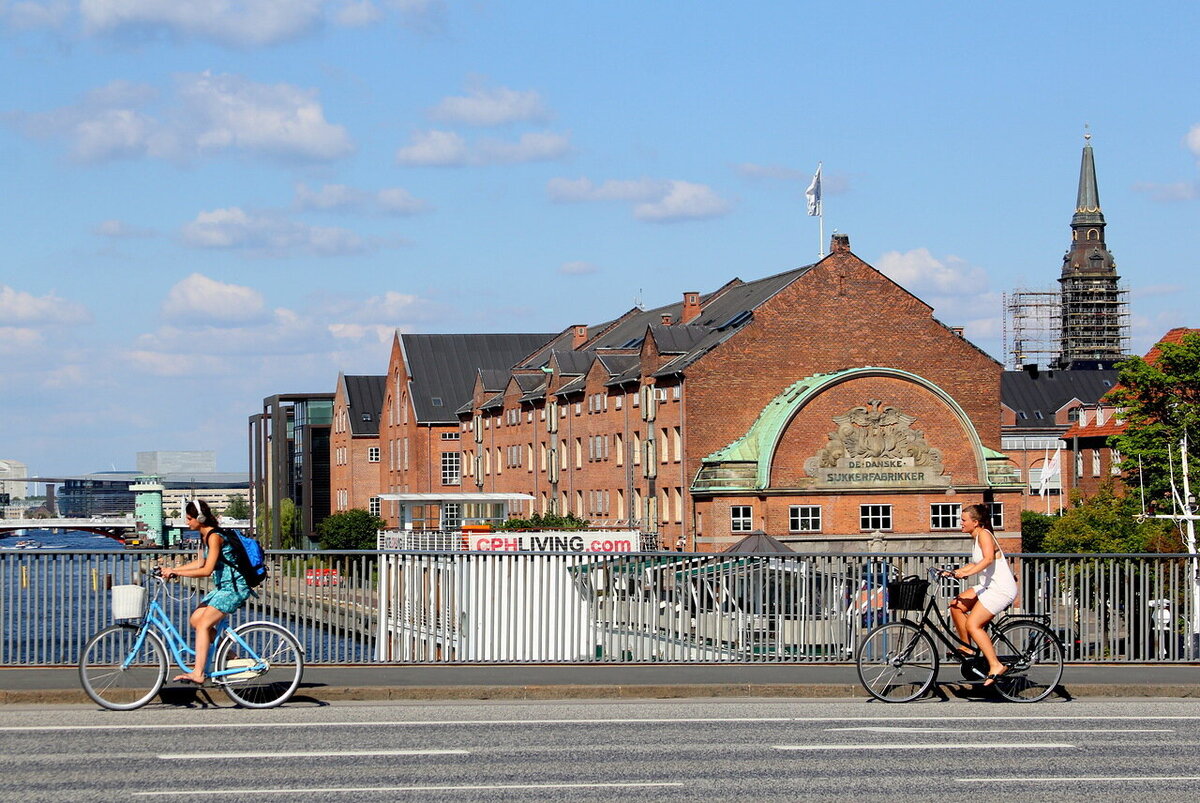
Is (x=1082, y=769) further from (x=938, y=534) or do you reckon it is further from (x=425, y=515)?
(x=425, y=515)

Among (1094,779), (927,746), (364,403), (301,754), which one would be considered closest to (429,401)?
(364,403)

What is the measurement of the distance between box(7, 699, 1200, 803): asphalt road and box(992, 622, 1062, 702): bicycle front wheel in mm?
215

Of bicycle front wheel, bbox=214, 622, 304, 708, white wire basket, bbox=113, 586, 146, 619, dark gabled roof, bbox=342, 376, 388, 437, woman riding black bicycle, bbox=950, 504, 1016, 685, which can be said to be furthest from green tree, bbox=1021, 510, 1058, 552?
white wire basket, bbox=113, 586, 146, 619

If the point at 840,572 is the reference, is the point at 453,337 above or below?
above

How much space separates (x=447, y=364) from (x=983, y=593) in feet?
347

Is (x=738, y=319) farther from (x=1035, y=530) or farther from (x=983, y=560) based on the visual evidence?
(x=983, y=560)

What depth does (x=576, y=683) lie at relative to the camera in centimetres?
1709

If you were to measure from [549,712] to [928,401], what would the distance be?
58671 mm

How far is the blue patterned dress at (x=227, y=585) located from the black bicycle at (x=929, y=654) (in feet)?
19.2

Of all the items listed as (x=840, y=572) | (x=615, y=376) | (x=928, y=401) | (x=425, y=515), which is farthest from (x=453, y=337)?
(x=840, y=572)

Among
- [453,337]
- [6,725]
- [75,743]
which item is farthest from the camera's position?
[453,337]

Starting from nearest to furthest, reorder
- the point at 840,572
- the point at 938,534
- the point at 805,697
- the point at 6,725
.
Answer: the point at 6,725 → the point at 805,697 → the point at 840,572 → the point at 938,534

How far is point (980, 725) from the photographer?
48.5 feet

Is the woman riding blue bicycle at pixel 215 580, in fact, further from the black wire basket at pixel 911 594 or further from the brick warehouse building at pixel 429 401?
the brick warehouse building at pixel 429 401
